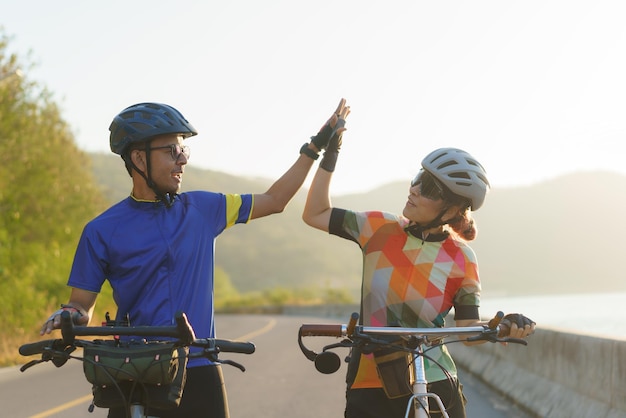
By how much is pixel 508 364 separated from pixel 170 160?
26.9ft

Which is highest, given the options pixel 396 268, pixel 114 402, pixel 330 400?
pixel 396 268

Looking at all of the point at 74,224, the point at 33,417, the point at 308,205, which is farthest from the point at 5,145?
the point at 308,205

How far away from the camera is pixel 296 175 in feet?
16.0

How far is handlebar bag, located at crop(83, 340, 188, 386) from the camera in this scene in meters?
3.67

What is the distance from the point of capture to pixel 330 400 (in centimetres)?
1233

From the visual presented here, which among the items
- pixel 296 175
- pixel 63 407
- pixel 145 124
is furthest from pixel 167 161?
pixel 63 407

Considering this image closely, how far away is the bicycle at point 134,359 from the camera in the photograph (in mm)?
3662

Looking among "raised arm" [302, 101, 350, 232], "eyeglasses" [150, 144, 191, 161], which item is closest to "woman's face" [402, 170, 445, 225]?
"raised arm" [302, 101, 350, 232]

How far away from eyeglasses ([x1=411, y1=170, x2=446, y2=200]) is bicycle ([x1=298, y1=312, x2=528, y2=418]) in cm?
77

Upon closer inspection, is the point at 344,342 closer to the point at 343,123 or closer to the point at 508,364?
the point at 343,123

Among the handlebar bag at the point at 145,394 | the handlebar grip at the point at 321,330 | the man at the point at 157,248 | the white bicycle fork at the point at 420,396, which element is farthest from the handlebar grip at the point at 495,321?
the handlebar bag at the point at 145,394

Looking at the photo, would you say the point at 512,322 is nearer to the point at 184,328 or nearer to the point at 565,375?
the point at 184,328

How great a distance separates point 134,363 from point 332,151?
172 cm

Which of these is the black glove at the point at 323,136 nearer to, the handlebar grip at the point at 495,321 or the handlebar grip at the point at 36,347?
the handlebar grip at the point at 495,321
